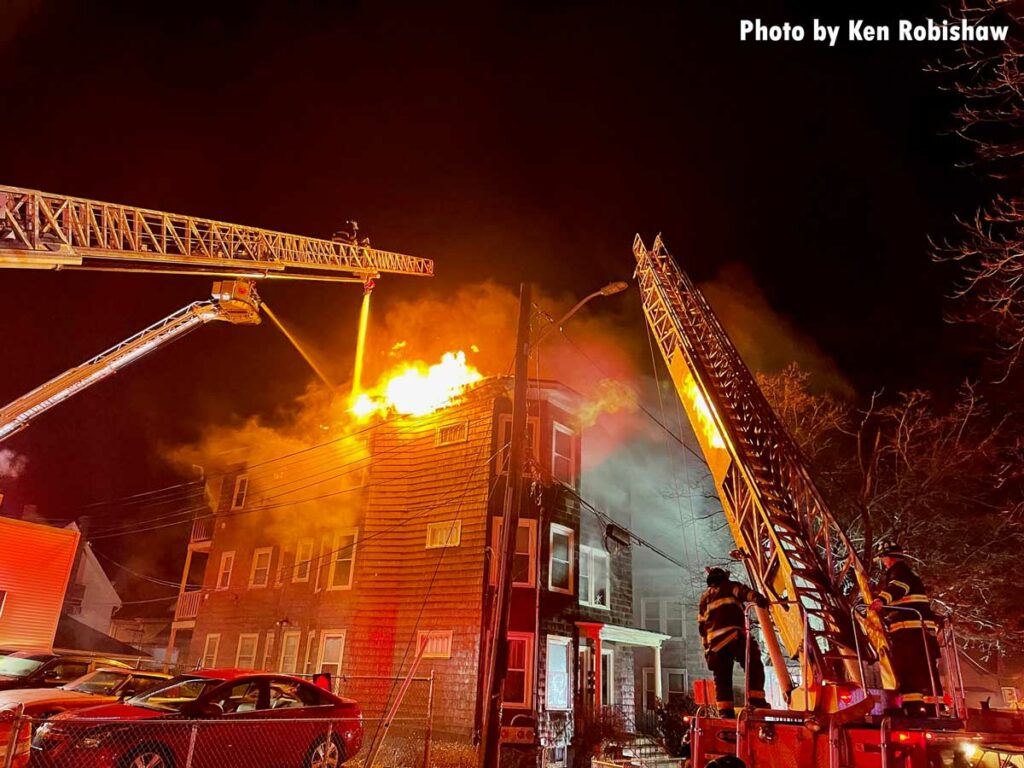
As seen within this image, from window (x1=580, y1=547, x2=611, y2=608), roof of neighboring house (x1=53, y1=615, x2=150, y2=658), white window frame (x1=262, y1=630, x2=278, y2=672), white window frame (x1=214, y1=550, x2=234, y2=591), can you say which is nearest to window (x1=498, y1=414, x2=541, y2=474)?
window (x1=580, y1=547, x2=611, y2=608)

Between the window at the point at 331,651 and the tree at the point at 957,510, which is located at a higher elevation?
the tree at the point at 957,510

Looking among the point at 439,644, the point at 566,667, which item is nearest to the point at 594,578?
the point at 566,667

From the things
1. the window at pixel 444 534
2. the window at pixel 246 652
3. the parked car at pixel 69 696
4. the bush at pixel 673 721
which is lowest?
the bush at pixel 673 721

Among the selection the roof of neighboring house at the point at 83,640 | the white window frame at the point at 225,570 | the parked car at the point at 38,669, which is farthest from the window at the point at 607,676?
the roof of neighboring house at the point at 83,640

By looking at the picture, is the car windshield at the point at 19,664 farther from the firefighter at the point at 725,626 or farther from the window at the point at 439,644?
the firefighter at the point at 725,626

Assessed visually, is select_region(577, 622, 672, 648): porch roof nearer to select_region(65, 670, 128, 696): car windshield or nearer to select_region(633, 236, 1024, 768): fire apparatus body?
select_region(633, 236, 1024, 768): fire apparatus body

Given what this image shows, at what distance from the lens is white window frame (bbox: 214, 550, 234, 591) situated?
74.2 feet

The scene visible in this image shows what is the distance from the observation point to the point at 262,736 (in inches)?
326

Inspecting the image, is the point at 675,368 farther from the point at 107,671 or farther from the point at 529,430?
the point at 107,671

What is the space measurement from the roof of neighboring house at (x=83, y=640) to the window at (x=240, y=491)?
836 cm

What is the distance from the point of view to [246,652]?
20.9 meters

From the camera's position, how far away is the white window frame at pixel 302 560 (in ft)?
66.0

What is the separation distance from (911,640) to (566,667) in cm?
1195

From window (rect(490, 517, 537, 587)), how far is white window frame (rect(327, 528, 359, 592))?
14.1ft
